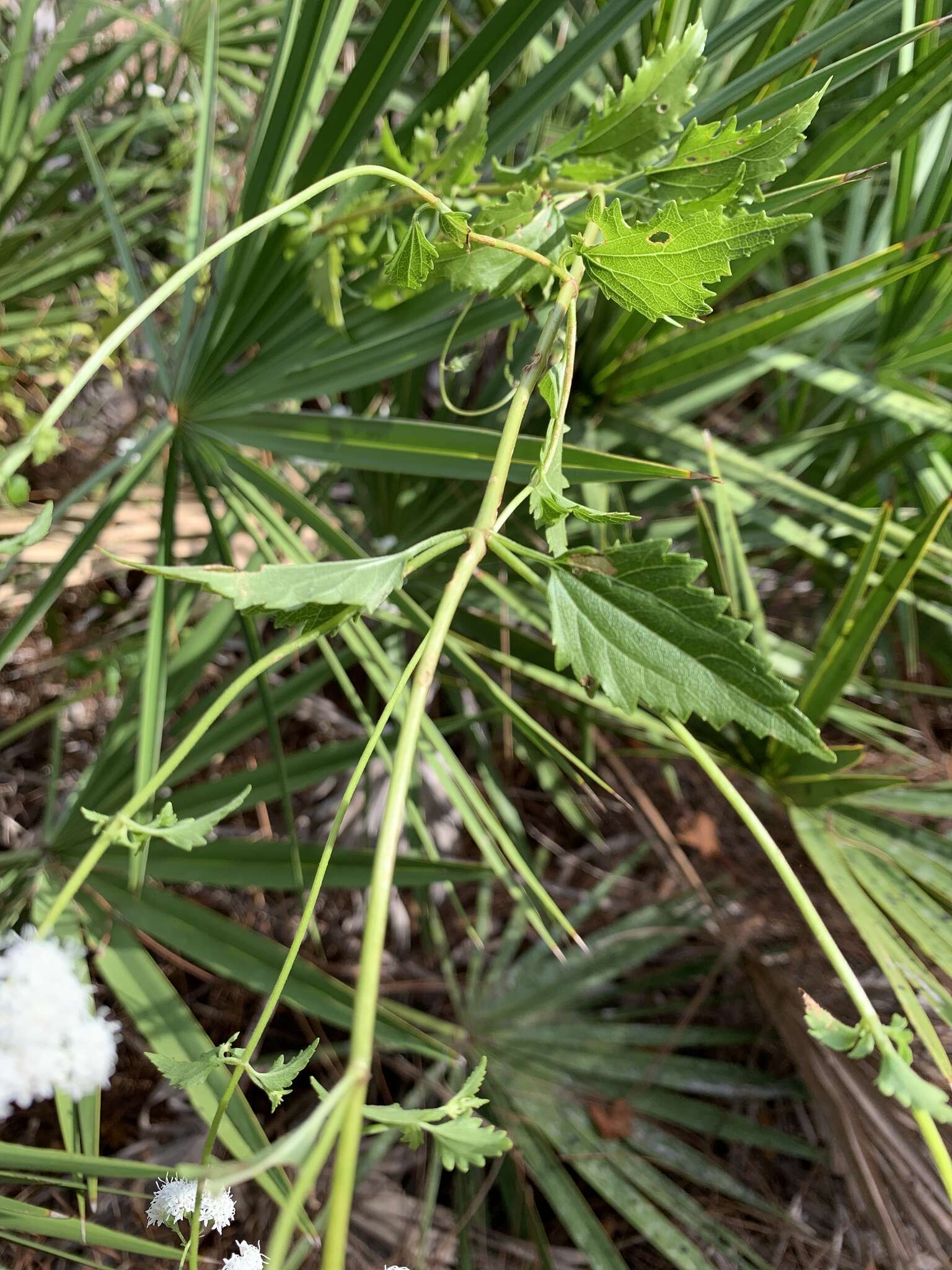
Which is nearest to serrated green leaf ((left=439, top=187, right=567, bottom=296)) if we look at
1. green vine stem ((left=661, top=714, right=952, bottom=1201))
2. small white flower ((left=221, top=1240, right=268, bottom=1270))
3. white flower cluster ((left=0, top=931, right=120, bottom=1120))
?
green vine stem ((left=661, top=714, right=952, bottom=1201))

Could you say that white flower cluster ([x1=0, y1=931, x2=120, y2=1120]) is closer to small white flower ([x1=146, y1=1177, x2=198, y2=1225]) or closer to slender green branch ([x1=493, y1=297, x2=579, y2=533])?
A: small white flower ([x1=146, y1=1177, x2=198, y2=1225])

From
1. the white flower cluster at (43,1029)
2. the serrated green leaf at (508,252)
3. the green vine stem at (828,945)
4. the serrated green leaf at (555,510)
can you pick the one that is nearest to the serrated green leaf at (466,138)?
the serrated green leaf at (508,252)

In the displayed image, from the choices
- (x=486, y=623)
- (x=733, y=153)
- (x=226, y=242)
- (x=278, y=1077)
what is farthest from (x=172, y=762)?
(x=486, y=623)

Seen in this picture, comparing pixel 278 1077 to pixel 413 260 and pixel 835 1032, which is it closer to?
pixel 835 1032

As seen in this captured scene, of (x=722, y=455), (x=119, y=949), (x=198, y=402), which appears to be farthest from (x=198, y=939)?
(x=722, y=455)

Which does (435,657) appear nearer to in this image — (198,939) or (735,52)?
(198,939)
